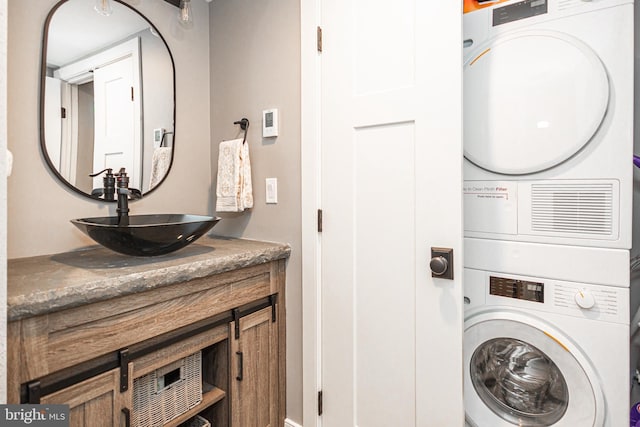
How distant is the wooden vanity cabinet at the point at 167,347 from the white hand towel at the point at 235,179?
0.37 meters

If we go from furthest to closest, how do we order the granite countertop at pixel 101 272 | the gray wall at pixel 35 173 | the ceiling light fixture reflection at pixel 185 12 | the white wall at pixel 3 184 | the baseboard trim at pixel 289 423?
the ceiling light fixture reflection at pixel 185 12 < the baseboard trim at pixel 289 423 < the gray wall at pixel 35 173 < the granite countertop at pixel 101 272 < the white wall at pixel 3 184

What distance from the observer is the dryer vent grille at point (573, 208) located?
1.15 meters

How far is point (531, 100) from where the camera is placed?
125cm

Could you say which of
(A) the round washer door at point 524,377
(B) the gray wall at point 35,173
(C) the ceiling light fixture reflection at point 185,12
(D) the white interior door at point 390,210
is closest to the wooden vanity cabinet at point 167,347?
(D) the white interior door at point 390,210

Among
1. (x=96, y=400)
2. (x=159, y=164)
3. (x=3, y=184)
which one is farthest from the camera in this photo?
(x=159, y=164)

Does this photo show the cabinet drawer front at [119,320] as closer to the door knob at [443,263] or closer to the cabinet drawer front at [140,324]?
the cabinet drawer front at [140,324]

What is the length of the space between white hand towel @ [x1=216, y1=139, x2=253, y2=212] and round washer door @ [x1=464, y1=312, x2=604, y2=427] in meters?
1.18

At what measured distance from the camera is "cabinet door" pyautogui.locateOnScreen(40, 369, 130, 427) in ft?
3.08

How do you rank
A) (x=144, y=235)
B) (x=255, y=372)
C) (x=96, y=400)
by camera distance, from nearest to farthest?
(x=96, y=400), (x=144, y=235), (x=255, y=372)

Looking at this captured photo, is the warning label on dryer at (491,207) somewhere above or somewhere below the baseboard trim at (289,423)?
above

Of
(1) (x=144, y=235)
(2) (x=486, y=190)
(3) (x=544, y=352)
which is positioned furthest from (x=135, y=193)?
(3) (x=544, y=352)

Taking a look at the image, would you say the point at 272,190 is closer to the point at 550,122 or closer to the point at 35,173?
the point at 35,173

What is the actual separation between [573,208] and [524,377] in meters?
0.70

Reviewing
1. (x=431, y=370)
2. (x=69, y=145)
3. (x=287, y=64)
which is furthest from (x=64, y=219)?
(x=431, y=370)
